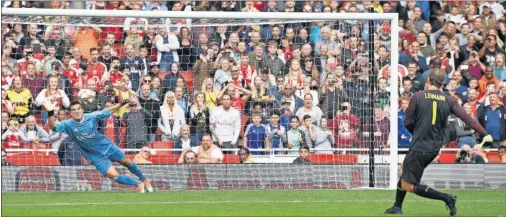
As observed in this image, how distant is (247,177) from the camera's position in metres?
17.8

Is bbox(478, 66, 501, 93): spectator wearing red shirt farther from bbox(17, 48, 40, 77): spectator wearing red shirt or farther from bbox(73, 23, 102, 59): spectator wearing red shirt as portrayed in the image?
bbox(17, 48, 40, 77): spectator wearing red shirt

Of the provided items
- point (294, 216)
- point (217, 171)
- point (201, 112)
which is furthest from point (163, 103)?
point (294, 216)

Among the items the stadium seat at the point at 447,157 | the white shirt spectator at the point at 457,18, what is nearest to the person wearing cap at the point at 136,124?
the stadium seat at the point at 447,157

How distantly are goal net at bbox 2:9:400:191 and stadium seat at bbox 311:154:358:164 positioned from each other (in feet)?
0.08

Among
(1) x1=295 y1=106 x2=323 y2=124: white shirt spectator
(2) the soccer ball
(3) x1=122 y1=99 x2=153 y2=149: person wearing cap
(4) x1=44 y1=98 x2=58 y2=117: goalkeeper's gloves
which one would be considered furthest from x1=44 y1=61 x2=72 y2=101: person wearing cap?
(1) x1=295 y1=106 x2=323 y2=124: white shirt spectator

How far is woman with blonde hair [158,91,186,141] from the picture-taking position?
18.8 meters

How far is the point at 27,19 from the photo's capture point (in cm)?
1784

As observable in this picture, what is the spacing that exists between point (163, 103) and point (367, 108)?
11.8 feet

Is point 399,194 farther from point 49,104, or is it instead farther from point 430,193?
point 49,104

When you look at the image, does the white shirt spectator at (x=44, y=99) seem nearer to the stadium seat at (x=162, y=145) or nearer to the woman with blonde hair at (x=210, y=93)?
the stadium seat at (x=162, y=145)

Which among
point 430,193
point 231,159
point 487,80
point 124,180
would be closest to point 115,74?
point 231,159

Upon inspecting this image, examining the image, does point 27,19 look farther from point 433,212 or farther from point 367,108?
point 433,212

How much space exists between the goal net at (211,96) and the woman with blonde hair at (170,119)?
0.07ft

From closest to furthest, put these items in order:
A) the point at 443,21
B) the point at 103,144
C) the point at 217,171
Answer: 1. the point at 103,144
2. the point at 217,171
3. the point at 443,21
